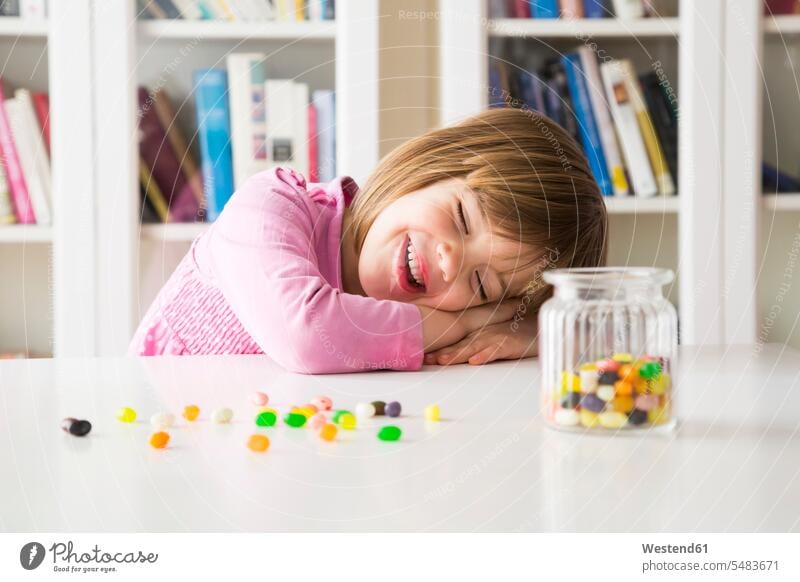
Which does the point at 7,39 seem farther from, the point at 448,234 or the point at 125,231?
the point at 448,234

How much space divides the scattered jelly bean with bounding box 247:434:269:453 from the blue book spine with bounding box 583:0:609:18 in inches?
51.5

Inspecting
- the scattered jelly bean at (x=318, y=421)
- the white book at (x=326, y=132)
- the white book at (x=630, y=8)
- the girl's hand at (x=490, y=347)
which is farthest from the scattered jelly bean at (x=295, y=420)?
the white book at (x=630, y=8)

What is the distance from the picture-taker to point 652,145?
1.69m

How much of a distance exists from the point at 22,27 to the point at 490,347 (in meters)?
1.13

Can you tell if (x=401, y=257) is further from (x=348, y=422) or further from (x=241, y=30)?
(x=241, y=30)

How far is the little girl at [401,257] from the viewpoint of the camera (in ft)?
2.93

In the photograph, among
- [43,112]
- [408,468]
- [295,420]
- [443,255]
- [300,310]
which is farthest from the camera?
[43,112]

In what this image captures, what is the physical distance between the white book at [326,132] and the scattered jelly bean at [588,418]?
1.12 meters

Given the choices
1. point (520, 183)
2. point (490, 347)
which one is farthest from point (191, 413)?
point (520, 183)

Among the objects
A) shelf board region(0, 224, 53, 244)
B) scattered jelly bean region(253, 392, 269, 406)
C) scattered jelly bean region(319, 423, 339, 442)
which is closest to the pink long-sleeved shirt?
scattered jelly bean region(253, 392, 269, 406)

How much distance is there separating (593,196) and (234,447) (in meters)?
0.67

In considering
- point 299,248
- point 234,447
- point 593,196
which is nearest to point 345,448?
point 234,447

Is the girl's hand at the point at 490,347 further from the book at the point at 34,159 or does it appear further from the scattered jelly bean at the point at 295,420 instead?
the book at the point at 34,159

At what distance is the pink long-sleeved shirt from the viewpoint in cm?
87
